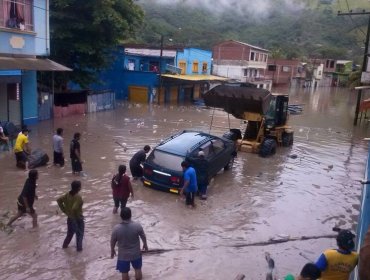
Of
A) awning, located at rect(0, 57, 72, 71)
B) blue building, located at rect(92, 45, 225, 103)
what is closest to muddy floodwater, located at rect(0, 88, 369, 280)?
awning, located at rect(0, 57, 72, 71)

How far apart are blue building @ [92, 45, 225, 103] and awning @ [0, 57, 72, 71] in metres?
16.7

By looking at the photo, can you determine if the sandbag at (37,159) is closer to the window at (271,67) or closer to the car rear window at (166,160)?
the car rear window at (166,160)

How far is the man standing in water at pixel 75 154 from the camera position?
11.6 meters

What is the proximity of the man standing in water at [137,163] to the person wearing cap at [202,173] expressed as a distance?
1.56m

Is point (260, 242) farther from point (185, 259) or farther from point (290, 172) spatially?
point (290, 172)

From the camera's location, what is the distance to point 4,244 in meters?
7.70

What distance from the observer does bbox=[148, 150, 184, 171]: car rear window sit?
35.2 ft

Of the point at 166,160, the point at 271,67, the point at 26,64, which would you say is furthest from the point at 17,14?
the point at 271,67

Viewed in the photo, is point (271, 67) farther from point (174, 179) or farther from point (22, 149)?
point (174, 179)

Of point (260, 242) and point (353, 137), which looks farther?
point (353, 137)

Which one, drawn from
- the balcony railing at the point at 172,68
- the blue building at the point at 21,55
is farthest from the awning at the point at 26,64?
the balcony railing at the point at 172,68

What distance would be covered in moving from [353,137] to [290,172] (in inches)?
428

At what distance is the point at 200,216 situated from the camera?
9805mm

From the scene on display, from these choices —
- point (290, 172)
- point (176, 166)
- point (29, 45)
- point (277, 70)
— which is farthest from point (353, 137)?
point (277, 70)
